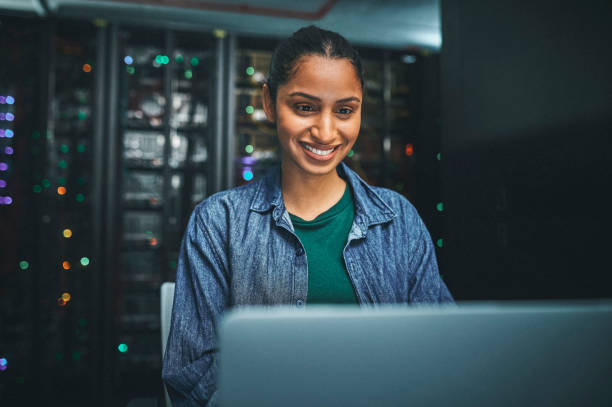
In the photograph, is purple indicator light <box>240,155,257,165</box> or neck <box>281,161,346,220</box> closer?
neck <box>281,161,346,220</box>

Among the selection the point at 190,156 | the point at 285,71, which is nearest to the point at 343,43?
the point at 285,71

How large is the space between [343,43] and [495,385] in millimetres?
652

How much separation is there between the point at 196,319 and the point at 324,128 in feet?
1.42

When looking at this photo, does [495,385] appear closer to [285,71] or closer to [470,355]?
[470,355]

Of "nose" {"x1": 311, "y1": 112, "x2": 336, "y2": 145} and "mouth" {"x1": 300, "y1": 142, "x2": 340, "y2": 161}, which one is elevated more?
"nose" {"x1": 311, "y1": 112, "x2": 336, "y2": 145}

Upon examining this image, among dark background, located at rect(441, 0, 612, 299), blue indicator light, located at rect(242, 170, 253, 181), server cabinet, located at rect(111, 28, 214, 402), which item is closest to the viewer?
dark background, located at rect(441, 0, 612, 299)

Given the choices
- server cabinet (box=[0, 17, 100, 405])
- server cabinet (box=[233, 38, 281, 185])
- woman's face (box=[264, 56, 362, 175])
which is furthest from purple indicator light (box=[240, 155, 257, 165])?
woman's face (box=[264, 56, 362, 175])

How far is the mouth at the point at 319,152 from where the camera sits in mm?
791

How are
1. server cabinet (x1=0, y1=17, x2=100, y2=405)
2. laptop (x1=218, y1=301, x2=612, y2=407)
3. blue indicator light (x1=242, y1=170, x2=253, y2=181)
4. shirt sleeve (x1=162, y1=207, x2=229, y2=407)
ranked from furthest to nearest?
blue indicator light (x1=242, y1=170, x2=253, y2=181) < server cabinet (x1=0, y1=17, x2=100, y2=405) < shirt sleeve (x1=162, y1=207, x2=229, y2=407) < laptop (x1=218, y1=301, x2=612, y2=407)

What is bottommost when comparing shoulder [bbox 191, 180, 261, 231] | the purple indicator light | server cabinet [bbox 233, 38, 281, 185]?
shoulder [bbox 191, 180, 261, 231]

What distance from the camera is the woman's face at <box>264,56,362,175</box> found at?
2.50 ft

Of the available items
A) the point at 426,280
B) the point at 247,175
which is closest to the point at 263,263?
the point at 426,280

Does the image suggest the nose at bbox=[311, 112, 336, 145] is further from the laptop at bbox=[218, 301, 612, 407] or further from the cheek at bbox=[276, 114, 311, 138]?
the laptop at bbox=[218, 301, 612, 407]

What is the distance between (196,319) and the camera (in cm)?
76
